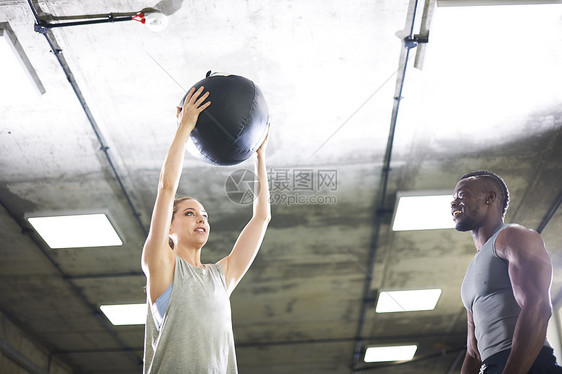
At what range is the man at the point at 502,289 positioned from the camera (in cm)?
198

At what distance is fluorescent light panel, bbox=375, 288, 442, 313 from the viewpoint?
646 centimetres

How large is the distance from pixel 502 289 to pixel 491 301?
66 millimetres

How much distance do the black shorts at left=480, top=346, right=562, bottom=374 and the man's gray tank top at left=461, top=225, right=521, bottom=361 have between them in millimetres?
24

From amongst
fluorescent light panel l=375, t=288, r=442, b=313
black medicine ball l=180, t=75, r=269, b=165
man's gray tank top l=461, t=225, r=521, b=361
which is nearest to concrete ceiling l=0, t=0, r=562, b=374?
fluorescent light panel l=375, t=288, r=442, b=313

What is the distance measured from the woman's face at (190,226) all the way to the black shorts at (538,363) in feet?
4.07

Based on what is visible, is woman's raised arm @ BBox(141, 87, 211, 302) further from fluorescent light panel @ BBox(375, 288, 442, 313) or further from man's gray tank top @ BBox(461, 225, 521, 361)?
fluorescent light panel @ BBox(375, 288, 442, 313)

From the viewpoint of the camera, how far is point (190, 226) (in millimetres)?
2268

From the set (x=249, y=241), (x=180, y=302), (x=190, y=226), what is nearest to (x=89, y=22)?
(x=190, y=226)

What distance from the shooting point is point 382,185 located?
4.66m

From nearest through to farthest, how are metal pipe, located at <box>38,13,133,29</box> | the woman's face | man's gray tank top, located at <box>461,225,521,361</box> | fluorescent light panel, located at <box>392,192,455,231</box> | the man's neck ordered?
man's gray tank top, located at <box>461,225,521,361</box>, the woman's face, the man's neck, metal pipe, located at <box>38,13,133,29</box>, fluorescent light panel, located at <box>392,192,455,231</box>

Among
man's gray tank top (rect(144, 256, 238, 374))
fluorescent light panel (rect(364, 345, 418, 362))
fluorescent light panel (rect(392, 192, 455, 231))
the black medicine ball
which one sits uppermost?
fluorescent light panel (rect(392, 192, 455, 231))

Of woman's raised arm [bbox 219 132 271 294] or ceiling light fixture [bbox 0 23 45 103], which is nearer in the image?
woman's raised arm [bbox 219 132 271 294]

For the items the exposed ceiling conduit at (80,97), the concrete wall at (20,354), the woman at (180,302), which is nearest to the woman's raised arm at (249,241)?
the woman at (180,302)

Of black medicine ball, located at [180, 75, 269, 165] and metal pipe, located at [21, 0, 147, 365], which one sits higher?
metal pipe, located at [21, 0, 147, 365]
